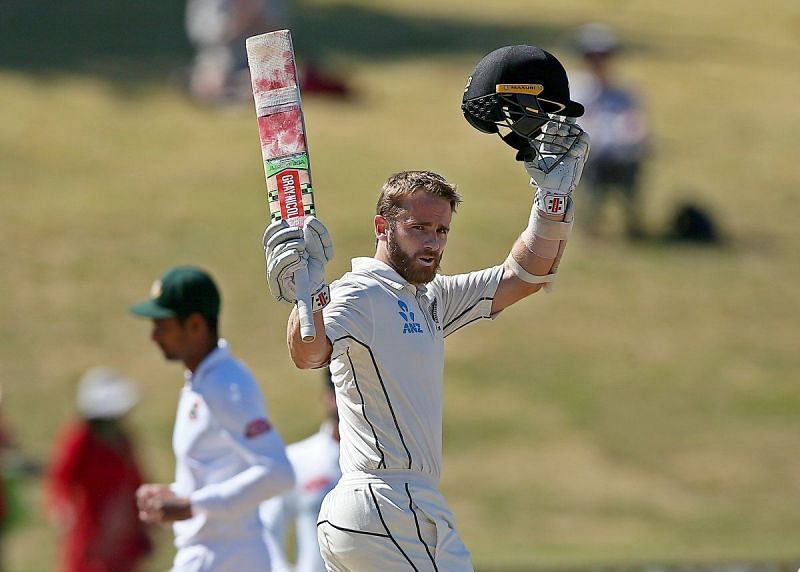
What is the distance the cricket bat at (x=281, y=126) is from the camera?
4770mm

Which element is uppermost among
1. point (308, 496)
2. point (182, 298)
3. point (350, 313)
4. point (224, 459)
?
point (350, 313)

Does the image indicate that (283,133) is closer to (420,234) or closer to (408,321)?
(420,234)

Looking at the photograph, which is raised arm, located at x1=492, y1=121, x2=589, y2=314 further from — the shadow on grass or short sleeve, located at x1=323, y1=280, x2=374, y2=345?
the shadow on grass

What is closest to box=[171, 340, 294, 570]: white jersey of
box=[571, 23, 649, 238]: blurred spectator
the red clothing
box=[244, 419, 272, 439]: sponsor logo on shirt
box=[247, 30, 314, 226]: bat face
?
box=[244, 419, 272, 439]: sponsor logo on shirt

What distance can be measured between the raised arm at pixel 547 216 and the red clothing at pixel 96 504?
5673 mm

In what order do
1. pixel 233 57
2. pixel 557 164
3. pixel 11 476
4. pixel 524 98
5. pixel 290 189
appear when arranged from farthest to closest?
1. pixel 233 57
2. pixel 11 476
3. pixel 557 164
4. pixel 524 98
5. pixel 290 189

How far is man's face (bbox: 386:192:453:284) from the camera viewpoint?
5008 millimetres

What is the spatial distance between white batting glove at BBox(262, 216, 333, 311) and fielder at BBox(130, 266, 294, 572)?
5.02ft

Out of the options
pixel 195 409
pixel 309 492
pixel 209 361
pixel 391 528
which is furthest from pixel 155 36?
pixel 391 528

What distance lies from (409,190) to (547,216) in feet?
1.93

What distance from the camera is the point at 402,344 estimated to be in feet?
16.3

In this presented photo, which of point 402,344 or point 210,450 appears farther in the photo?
point 210,450

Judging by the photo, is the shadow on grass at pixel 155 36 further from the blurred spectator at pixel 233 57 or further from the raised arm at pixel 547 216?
the raised arm at pixel 547 216

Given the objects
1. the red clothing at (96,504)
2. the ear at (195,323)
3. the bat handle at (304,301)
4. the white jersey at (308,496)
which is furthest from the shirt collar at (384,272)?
the red clothing at (96,504)
